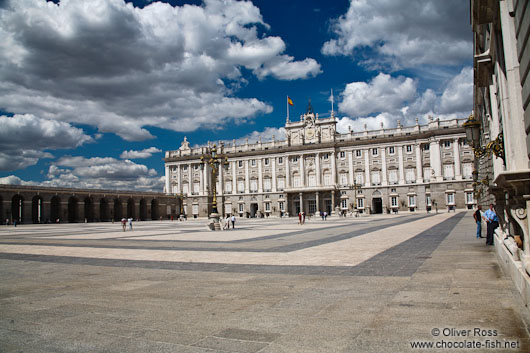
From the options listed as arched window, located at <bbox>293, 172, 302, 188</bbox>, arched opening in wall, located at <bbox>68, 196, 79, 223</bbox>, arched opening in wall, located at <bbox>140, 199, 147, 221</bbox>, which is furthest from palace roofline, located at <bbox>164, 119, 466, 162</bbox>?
arched opening in wall, located at <bbox>68, 196, 79, 223</bbox>

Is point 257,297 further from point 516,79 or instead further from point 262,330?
point 516,79

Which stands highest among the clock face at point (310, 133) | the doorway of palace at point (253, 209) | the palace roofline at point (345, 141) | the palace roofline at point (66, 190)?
the clock face at point (310, 133)

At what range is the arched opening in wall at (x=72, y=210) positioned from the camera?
61.7 m

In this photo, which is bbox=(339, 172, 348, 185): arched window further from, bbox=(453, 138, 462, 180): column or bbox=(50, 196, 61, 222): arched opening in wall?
bbox=(50, 196, 61, 222): arched opening in wall

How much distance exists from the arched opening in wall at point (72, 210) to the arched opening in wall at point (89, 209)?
202 cm

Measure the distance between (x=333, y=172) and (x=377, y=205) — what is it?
9.95 meters

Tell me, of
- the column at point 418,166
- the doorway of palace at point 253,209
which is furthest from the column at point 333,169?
the doorway of palace at point 253,209

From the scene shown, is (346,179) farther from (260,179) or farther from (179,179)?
(179,179)

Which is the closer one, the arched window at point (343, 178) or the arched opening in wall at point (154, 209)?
the arched window at point (343, 178)

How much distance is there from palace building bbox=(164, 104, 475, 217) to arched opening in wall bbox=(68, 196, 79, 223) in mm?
24609

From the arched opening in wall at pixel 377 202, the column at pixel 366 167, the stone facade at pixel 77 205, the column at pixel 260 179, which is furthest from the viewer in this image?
the column at pixel 260 179

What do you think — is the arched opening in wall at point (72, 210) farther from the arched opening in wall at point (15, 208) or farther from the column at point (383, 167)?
the column at point (383, 167)

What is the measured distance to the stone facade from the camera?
2108 inches

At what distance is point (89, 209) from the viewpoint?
216ft
